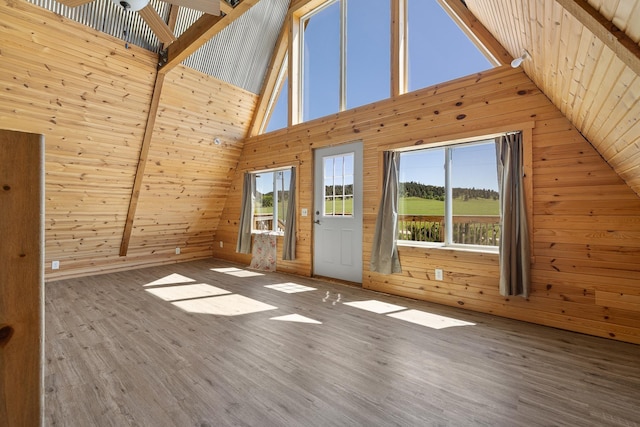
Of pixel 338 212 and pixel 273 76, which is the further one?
pixel 273 76

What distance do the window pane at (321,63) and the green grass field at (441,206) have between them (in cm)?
196

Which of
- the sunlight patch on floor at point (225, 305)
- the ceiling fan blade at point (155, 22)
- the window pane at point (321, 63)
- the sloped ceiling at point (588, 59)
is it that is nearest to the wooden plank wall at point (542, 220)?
the sloped ceiling at point (588, 59)

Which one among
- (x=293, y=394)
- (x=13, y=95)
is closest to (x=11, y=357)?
(x=293, y=394)

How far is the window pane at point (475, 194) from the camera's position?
3.43 meters

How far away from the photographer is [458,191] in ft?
12.0

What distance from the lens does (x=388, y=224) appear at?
3953 mm

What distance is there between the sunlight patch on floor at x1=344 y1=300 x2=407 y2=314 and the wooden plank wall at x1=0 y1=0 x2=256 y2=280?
3744 millimetres

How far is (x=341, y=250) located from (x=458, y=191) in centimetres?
184

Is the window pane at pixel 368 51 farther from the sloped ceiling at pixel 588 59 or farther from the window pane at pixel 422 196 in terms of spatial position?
the sloped ceiling at pixel 588 59

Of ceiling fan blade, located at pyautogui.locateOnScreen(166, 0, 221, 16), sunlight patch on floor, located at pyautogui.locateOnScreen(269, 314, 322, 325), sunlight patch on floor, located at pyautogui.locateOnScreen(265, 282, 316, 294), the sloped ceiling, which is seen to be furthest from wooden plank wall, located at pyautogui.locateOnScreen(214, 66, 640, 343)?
ceiling fan blade, located at pyautogui.locateOnScreen(166, 0, 221, 16)

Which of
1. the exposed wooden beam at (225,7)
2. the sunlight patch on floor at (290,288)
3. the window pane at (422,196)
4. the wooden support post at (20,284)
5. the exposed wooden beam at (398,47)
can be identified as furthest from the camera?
the sunlight patch on floor at (290,288)

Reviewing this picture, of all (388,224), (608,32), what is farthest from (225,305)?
(608,32)

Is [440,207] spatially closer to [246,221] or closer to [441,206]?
[441,206]

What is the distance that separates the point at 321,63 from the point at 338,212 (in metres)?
2.64
